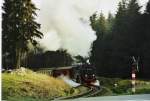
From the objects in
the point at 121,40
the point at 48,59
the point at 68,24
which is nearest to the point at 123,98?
the point at 121,40

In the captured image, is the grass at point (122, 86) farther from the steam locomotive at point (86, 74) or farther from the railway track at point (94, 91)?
the steam locomotive at point (86, 74)

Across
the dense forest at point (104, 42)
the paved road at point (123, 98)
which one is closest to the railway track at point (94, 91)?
the paved road at point (123, 98)

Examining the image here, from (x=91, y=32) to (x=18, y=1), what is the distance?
1831 mm

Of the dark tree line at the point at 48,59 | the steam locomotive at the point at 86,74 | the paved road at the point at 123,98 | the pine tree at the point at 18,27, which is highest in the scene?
the pine tree at the point at 18,27

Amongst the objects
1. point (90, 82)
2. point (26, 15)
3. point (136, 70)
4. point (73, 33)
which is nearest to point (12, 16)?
point (26, 15)

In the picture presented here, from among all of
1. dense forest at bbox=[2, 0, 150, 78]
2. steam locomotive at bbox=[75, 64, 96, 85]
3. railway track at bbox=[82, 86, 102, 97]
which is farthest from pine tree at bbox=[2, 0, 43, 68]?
railway track at bbox=[82, 86, 102, 97]

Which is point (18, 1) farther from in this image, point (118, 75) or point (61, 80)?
point (118, 75)

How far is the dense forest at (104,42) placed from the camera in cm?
1292

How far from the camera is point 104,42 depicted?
13.3 metres

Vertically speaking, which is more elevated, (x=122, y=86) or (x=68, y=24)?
(x=68, y=24)

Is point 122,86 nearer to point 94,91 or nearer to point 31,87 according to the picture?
point 94,91

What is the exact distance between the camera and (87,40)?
13.2 metres

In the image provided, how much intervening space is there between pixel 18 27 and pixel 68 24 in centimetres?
114

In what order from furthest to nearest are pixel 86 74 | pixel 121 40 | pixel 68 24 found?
1. pixel 121 40
2. pixel 86 74
3. pixel 68 24
